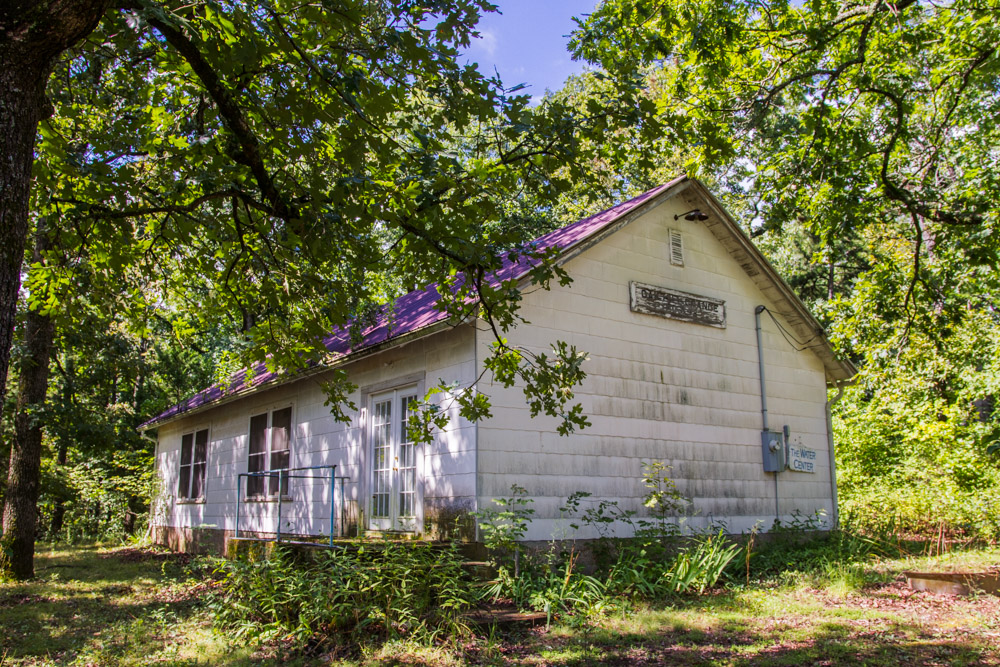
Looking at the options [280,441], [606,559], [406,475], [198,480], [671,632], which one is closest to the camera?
[671,632]

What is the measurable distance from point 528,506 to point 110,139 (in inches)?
248

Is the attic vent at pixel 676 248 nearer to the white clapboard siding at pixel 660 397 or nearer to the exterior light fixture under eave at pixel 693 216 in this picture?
the white clapboard siding at pixel 660 397

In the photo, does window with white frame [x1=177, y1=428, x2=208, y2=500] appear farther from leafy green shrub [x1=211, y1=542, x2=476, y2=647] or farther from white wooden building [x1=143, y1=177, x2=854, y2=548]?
leafy green shrub [x1=211, y1=542, x2=476, y2=647]

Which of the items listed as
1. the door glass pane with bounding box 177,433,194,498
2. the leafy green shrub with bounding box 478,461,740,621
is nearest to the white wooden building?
the leafy green shrub with bounding box 478,461,740,621

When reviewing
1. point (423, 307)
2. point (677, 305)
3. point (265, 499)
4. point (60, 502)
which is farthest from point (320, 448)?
point (60, 502)

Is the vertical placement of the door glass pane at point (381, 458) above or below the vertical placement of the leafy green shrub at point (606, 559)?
above

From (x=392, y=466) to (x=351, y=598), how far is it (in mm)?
3257

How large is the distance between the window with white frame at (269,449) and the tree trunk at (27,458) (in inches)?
142

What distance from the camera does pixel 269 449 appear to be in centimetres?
1403

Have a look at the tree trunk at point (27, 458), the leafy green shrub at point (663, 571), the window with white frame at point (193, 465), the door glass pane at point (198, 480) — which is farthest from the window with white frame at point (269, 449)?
the leafy green shrub at point (663, 571)

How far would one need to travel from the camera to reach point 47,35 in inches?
158

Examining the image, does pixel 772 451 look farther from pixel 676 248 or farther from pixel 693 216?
pixel 693 216

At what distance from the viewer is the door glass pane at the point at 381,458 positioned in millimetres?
10797

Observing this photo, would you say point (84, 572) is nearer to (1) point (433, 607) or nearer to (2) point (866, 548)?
(1) point (433, 607)
